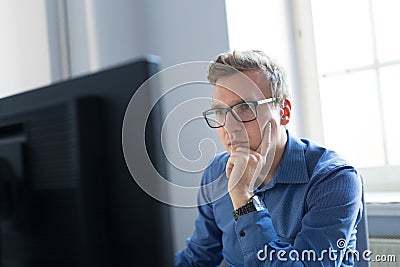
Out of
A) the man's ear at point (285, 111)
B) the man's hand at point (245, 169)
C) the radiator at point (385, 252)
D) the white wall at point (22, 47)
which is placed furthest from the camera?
the white wall at point (22, 47)

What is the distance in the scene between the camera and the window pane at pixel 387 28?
5.88 feet

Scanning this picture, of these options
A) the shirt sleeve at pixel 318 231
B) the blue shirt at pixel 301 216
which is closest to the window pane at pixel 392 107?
the blue shirt at pixel 301 216

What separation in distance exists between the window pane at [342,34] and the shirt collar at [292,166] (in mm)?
774

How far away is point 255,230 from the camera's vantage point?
3.64ft

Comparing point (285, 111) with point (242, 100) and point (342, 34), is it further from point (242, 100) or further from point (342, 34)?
point (342, 34)

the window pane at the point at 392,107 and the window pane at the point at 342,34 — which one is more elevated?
the window pane at the point at 342,34

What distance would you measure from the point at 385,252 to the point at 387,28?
843mm

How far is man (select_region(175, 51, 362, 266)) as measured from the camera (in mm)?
1094

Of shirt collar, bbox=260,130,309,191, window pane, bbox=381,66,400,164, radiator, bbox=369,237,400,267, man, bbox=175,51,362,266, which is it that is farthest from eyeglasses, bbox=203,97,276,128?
window pane, bbox=381,66,400,164

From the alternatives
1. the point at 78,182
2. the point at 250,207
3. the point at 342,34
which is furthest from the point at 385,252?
the point at 78,182

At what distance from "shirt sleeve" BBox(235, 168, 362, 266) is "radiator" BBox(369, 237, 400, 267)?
444 millimetres

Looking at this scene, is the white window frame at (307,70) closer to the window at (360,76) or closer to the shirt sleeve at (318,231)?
the window at (360,76)

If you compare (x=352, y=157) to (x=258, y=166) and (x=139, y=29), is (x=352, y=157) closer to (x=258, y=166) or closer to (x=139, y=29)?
(x=258, y=166)

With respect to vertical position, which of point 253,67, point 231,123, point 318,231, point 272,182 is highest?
point 253,67
